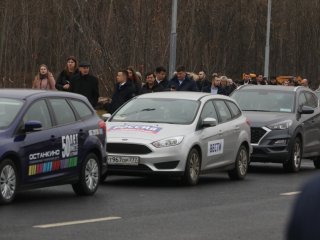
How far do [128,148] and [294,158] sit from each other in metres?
5.60

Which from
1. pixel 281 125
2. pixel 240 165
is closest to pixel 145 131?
pixel 240 165

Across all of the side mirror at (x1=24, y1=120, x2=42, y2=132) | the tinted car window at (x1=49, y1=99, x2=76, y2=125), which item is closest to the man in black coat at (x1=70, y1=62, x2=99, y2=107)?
the tinted car window at (x1=49, y1=99, x2=76, y2=125)

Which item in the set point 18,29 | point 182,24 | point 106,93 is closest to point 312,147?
point 106,93

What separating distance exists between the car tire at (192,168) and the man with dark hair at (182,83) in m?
6.00

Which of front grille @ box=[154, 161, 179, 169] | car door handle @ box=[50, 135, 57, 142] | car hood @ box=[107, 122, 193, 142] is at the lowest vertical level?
front grille @ box=[154, 161, 179, 169]

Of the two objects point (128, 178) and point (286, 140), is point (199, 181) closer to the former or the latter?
point (128, 178)

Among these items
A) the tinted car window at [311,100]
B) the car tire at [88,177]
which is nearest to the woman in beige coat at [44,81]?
the tinted car window at [311,100]

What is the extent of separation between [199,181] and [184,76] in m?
5.61

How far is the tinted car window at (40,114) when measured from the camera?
12460mm

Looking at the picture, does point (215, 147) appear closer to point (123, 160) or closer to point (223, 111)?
point (223, 111)

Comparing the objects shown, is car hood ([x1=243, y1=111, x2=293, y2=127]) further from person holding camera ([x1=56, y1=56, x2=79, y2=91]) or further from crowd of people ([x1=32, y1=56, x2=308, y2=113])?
person holding camera ([x1=56, y1=56, x2=79, y2=91])

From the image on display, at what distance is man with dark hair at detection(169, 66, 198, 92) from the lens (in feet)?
71.9

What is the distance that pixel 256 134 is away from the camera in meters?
19.8

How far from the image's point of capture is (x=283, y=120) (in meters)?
19.9
